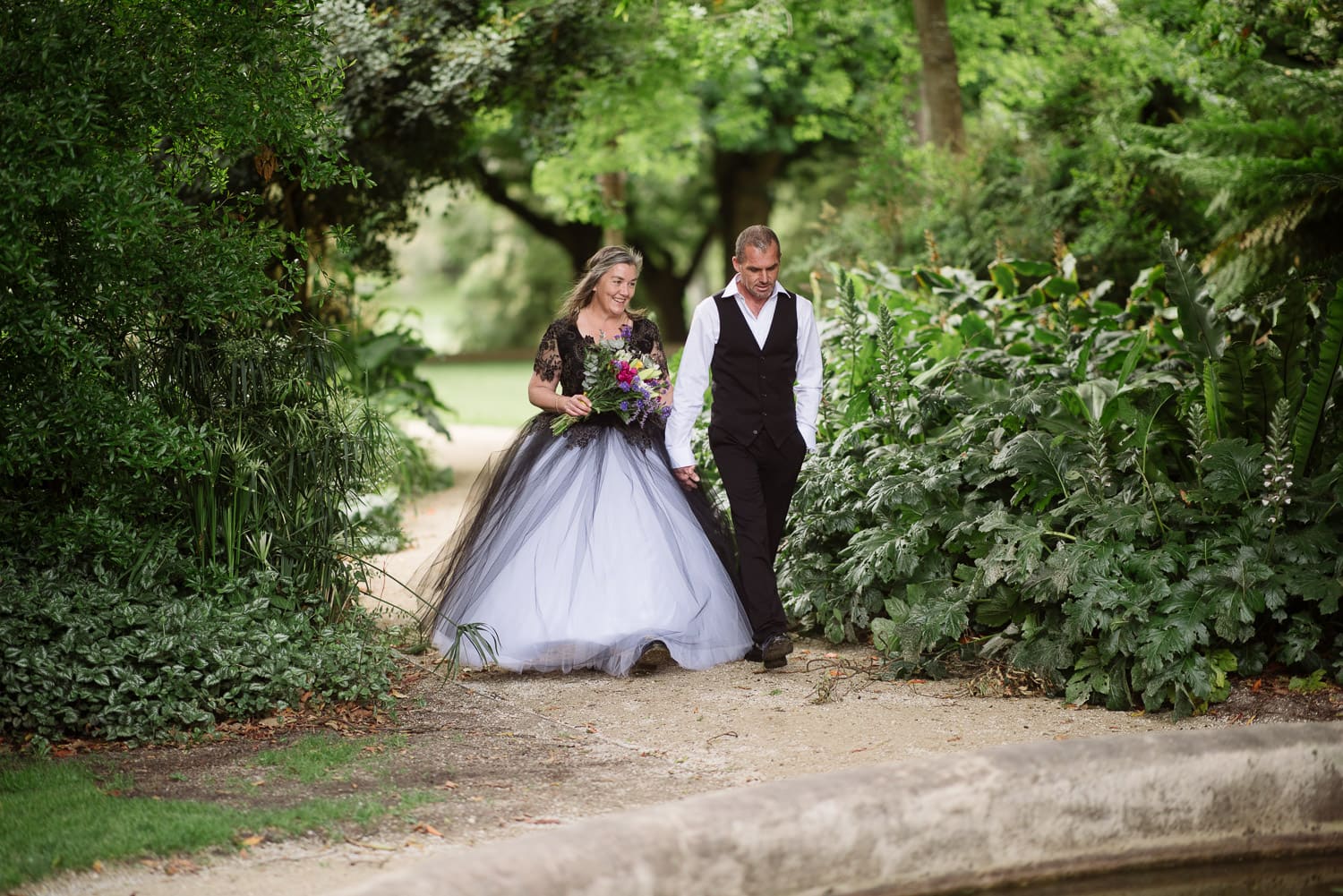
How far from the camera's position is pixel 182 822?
4.02 metres

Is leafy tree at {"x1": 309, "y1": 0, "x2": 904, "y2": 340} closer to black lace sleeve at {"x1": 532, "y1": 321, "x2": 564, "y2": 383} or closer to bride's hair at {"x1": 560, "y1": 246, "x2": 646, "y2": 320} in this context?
bride's hair at {"x1": 560, "y1": 246, "x2": 646, "y2": 320}

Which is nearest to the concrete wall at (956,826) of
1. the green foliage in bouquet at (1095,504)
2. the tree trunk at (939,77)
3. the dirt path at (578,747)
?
the dirt path at (578,747)

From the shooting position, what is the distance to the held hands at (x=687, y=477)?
20.9ft

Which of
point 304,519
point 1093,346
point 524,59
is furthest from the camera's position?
point 524,59

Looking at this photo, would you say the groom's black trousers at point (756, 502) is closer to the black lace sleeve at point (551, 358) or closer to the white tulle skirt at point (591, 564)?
the white tulle skirt at point (591, 564)

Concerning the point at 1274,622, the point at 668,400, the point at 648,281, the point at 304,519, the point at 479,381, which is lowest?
the point at 1274,622

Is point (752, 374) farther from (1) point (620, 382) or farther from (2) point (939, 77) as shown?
(2) point (939, 77)

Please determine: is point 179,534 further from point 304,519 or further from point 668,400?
point 668,400

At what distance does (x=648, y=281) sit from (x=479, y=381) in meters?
6.86

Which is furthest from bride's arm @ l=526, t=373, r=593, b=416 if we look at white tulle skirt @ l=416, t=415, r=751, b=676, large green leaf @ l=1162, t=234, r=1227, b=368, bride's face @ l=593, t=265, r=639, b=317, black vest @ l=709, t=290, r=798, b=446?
large green leaf @ l=1162, t=234, r=1227, b=368

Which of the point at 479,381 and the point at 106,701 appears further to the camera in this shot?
the point at 479,381

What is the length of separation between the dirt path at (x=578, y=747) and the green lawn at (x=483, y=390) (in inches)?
450

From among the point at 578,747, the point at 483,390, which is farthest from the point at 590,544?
the point at 483,390

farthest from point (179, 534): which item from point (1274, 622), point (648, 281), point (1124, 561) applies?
point (648, 281)
